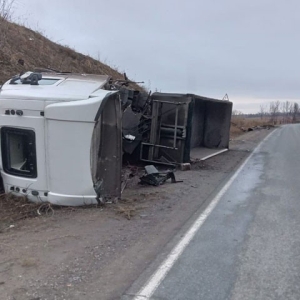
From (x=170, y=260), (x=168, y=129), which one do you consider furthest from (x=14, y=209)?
(x=168, y=129)

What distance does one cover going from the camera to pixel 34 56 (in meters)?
17.2

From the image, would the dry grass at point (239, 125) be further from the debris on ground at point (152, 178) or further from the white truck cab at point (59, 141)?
the white truck cab at point (59, 141)

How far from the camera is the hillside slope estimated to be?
14195 mm

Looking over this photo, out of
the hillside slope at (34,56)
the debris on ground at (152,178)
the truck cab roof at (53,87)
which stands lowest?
the debris on ground at (152,178)

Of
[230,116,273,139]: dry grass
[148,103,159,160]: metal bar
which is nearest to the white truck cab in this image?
[148,103,159,160]: metal bar

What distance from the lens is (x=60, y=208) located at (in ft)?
21.0

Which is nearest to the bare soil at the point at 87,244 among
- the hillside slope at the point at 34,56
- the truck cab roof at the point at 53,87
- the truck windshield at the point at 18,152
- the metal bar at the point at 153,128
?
the truck windshield at the point at 18,152

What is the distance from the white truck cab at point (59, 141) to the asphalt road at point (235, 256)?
1.82m

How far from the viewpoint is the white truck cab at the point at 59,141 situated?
20.6ft

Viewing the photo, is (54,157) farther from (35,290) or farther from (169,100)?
(169,100)

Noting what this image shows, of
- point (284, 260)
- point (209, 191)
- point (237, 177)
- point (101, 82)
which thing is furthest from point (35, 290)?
point (237, 177)

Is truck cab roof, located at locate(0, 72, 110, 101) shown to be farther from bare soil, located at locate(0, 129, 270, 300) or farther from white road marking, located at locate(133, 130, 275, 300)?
white road marking, located at locate(133, 130, 275, 300)

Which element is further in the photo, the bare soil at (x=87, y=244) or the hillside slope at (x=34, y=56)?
the hillside slope at (x=34, y=56)

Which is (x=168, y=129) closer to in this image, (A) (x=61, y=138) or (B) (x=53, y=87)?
(B) (x=53, y=87)
